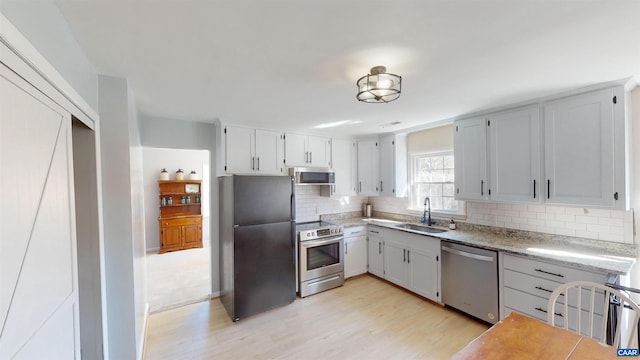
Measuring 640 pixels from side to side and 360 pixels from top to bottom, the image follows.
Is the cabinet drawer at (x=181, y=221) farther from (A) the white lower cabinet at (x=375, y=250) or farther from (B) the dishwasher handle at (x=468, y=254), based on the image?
(B) the dishwasher handle at (x=468, y=254)

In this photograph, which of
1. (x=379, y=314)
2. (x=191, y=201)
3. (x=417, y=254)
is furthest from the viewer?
(x=191, y=201)

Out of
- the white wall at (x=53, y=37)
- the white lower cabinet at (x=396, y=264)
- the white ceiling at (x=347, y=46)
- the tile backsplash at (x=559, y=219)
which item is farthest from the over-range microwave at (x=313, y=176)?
the white wall at (x=53, y=37)

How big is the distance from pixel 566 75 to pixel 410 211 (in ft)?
8.48

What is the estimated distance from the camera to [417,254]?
3307 millimetres

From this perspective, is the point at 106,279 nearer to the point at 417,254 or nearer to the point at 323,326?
the point at 323,326

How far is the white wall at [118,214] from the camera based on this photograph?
1800 mm

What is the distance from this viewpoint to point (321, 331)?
8.68ft

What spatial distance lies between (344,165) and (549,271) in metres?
2.86

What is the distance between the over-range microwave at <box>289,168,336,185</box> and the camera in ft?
12.0

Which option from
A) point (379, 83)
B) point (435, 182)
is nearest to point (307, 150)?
point (435, 182)

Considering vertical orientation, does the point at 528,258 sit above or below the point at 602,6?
below

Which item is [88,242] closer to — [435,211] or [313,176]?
[313,176]

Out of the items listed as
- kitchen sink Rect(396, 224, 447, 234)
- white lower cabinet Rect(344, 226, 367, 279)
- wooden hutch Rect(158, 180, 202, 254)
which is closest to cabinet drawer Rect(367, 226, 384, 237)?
white lower cabinet Rect(344, 226, 367, 279)

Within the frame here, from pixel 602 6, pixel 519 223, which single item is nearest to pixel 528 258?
pixel 519 223
